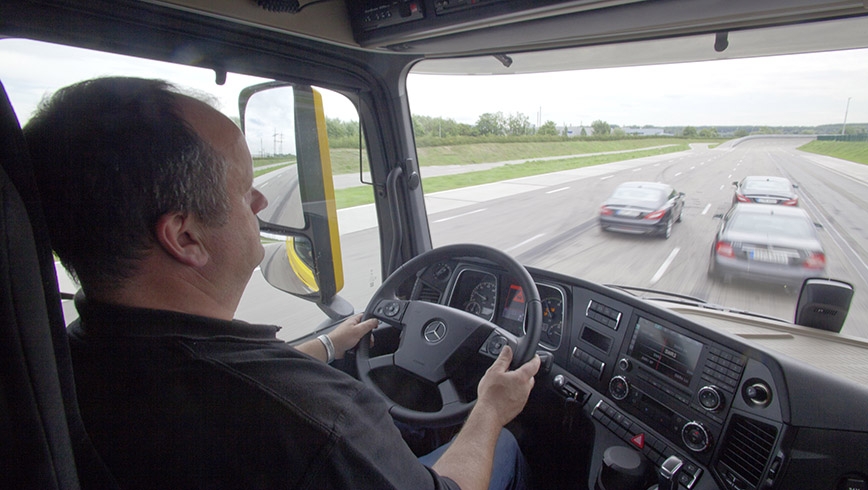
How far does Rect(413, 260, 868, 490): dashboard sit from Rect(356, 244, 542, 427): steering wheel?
374 mm

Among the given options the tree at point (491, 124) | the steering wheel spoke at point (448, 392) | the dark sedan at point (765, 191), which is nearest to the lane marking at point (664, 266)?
the dark sedan at point (765, 191)

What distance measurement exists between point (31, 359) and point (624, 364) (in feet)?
6.39

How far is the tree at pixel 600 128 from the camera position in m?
2.45

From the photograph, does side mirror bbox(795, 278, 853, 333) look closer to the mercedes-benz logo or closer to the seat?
the mercedes-benz logo

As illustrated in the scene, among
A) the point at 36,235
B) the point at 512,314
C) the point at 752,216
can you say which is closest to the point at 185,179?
the point at 36,235

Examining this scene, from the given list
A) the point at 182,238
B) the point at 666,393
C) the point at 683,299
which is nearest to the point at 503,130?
the point at 683,299

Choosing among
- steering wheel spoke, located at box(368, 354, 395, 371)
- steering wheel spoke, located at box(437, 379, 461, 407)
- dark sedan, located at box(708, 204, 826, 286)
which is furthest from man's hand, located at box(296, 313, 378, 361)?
dark sedan, located at box(708, 204, 826, 286)

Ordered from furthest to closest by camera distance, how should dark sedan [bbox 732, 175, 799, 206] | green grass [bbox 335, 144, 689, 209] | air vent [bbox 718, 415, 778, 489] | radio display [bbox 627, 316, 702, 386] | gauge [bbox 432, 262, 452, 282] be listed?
gauge [bbox 432, 262, 452, 282] < green grass [bbox 335, 144, 689, 209] < dark sedan [bbox 732, 175, 799, 206] < radio display [bbox 627, 316, 702, 386] < air vent [bbox 718, 415, 778, 489]

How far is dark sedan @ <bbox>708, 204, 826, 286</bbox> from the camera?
1.90 metres

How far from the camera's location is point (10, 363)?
856 mm

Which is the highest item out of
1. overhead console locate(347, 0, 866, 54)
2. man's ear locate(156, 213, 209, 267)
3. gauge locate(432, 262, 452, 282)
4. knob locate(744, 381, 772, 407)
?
overhead console locate(347, 0, 866, 54)

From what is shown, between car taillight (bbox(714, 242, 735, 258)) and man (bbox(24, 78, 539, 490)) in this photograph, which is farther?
car taillight (bbox(714, 242, 735, 258))

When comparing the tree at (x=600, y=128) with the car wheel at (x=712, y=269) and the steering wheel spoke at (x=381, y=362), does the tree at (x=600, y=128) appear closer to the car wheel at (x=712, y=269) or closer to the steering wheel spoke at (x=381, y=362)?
the car wheel at (x=712, y=269)

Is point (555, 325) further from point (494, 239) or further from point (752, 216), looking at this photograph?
point (752, 216)
